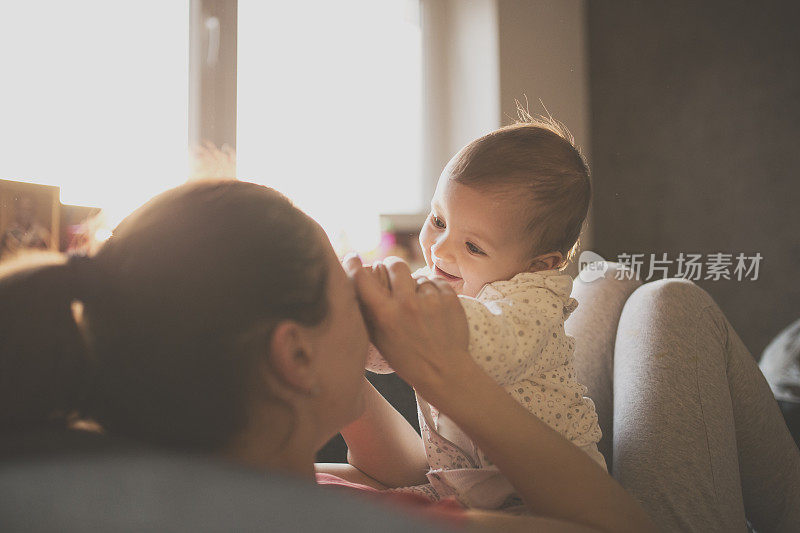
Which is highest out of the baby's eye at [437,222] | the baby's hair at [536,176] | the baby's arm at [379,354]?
the baby's hair at [536,176]

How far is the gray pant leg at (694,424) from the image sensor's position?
0.90 m

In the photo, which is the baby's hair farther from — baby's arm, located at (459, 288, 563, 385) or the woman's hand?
the woman's hand

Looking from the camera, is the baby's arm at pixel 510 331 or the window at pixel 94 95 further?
the window at pixel 94 95

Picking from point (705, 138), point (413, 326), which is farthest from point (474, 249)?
point (705, 138)

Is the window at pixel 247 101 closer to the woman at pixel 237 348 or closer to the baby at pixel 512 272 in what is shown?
the baby at pixel 512 272

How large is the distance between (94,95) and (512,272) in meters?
1.82

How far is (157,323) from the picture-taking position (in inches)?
19.4

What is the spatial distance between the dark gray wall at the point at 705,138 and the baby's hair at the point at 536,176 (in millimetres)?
2423

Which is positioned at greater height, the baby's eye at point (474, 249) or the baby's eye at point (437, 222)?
the baby's eye at point (437, 222)

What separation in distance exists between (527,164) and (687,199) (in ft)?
8.33

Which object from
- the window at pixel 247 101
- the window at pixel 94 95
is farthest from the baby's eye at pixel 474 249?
the window at pixel 94 95

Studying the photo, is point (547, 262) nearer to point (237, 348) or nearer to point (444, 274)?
point (444, 274)

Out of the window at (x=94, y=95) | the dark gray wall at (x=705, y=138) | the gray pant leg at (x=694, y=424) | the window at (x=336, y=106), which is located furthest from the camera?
the dark gray wall at (x=705, y=138)

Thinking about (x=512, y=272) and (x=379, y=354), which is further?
(x=512, y=272)
